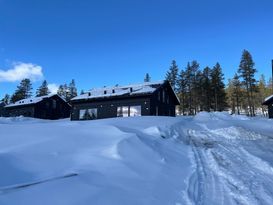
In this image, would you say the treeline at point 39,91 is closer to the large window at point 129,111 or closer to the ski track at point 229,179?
the large window at point 129,111

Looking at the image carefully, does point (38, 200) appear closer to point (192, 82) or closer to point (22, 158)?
point (22, 158)

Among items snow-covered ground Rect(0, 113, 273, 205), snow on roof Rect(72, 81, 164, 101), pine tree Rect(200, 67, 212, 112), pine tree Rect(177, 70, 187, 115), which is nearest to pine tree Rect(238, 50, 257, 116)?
pine tree Rect(200, 67, 212, 112)

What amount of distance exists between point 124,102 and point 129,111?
120cm

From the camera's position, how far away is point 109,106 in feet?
94.4

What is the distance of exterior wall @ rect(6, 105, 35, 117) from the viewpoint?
132 ft

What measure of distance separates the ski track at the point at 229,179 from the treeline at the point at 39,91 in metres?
60.4

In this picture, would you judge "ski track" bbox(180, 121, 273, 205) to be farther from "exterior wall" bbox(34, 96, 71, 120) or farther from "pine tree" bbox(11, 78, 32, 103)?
"pine tree" bbox(11, 78, 32, 103)

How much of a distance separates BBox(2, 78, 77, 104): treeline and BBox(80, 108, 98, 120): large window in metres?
37.3

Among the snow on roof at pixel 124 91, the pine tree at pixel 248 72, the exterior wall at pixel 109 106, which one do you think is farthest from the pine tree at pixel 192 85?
the exterior wall at pixel 109 106

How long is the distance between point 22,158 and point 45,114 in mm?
38632

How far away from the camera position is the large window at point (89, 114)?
29.6 m

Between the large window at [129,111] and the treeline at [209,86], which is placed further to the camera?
the treeline at [209,86]

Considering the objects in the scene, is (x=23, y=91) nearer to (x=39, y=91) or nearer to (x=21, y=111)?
(x=39, y=91)

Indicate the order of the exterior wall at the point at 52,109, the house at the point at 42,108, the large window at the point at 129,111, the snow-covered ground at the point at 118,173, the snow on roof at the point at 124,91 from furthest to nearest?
the exterior wall at the point at 52,109 → the house at the point at 42,108 → the snow on roof at the point at 124,91 → the large window at the point at 129,111 → the snow-covered ground at the point at 118,173
